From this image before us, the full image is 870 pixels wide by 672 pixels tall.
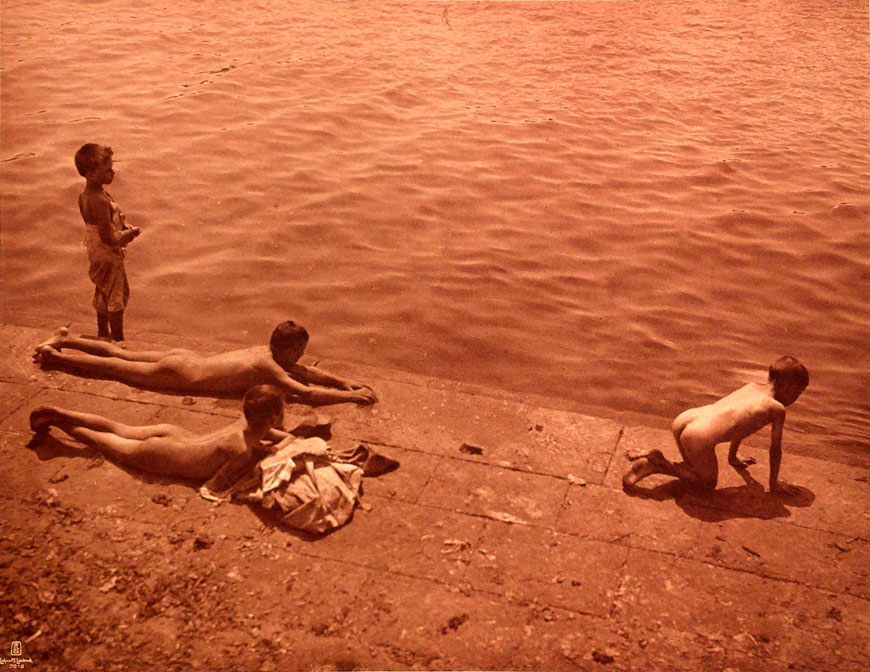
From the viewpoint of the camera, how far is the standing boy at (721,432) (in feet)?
17.8

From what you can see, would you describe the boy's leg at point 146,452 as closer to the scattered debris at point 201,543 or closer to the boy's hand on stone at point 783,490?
the scattered debris at point 201,543

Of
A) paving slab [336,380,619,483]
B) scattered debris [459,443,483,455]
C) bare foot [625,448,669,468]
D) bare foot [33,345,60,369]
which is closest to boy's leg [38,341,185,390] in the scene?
bare foot [33,345,60,369]

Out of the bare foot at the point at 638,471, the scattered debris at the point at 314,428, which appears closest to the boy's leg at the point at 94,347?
the scattered debris at the point at 314,428

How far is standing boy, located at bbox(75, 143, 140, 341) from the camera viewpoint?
6.18 metres

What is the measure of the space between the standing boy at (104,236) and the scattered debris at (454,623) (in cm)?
390

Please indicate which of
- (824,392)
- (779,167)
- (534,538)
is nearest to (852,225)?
(779,167)

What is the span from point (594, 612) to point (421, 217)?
22.1 ft

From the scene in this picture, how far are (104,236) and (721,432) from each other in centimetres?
468

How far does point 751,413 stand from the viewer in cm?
547

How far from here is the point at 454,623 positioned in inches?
170

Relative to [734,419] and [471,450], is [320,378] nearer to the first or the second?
[471,450]

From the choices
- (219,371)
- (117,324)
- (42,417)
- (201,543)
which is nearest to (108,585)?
(201,543)

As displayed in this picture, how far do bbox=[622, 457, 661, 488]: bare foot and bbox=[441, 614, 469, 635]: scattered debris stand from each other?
1.61 meters

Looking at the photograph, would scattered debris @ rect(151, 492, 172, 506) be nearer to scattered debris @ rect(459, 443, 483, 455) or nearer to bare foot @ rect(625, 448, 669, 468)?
scattered debris @ rect(459, 443, 483, 455)
